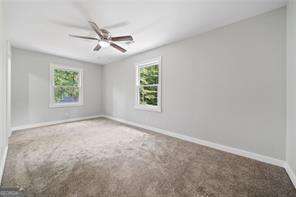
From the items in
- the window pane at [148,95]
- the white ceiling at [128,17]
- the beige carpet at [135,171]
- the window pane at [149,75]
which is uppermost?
the white ceiling at [128,17]

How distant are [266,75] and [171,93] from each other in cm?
186

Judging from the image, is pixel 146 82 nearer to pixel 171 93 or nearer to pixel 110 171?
pixel 171 93

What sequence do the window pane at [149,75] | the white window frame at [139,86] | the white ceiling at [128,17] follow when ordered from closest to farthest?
the white ceiling at [128,17], the white window frame at [139,86], the window pane at [149,75]

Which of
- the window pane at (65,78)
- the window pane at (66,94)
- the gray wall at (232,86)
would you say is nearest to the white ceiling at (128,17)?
the gray wall at (232,86)

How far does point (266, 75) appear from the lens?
2109mm

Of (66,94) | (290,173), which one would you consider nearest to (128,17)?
(290,173)

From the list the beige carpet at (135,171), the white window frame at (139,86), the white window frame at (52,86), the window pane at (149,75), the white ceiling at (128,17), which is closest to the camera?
the beige carpet at (135,171)

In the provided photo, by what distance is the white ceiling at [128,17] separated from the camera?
196cm

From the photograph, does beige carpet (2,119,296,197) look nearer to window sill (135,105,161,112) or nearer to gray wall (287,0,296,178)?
gray wall (287,0,296,178)

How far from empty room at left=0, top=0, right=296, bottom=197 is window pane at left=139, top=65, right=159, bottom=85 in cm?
5

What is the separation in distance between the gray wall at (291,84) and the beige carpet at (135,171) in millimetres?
351

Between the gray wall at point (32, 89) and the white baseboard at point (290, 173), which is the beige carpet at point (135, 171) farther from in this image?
the gray wall at point (32, 89)

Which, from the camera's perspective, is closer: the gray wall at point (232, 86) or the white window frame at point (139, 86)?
the gray wall at point (232, 86)

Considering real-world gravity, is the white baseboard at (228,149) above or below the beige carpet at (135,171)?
above
